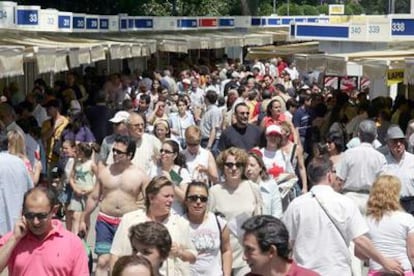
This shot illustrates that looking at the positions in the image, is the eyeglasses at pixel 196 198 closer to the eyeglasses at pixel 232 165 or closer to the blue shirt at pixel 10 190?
the eyeglasses at pixel 232 165

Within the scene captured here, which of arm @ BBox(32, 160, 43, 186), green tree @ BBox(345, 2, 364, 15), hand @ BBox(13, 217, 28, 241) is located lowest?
green tree @ BBox(345, 2, 364, 15)

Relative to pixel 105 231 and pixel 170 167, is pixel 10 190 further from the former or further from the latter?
pixel 170 167

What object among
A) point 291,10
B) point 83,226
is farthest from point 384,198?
point 291,10

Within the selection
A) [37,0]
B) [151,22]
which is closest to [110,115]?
[151,22]

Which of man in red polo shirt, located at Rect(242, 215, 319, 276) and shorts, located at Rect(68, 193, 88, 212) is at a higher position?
man in red polo shirt, located at Rect(242, 215, 319, 276)

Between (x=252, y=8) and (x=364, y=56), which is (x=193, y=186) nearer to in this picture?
(x=364, y=56)

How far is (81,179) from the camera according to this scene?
11906 mm

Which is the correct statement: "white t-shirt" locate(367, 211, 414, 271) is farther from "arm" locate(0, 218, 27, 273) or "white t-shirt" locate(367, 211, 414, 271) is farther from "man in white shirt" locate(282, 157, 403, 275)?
"arm" locate(0, 218, 27, 273)

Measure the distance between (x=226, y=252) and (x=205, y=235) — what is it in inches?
9.4

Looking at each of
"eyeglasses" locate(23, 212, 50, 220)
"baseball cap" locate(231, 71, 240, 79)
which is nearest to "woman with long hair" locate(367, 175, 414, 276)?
"eyeglasses" locate(23, 212, 50, 220)

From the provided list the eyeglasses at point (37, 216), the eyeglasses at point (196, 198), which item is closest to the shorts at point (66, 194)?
the eyeglasses at point (196, 198)

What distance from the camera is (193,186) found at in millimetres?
7949

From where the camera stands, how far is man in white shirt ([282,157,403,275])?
7.71 m

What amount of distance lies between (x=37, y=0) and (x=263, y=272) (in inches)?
1635
